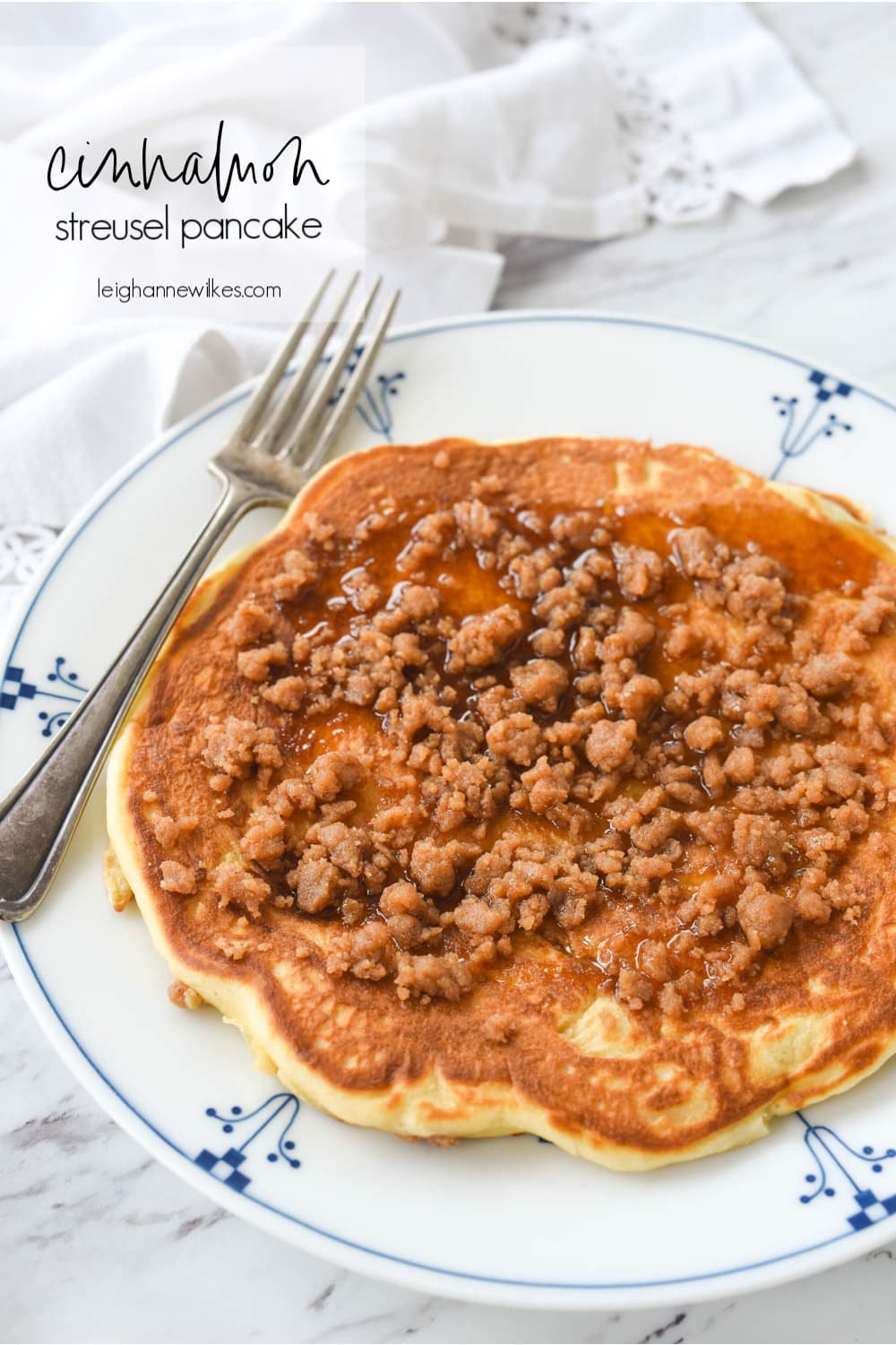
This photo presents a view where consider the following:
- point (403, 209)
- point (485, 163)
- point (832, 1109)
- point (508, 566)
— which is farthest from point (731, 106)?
point (832, 1109)

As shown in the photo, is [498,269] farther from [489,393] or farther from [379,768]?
[379,768]

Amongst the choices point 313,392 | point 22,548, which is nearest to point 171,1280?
point 22,548

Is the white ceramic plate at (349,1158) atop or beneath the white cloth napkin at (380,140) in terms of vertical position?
beneath

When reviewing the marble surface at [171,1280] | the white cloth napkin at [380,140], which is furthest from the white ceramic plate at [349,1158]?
the white cloth napkin at [380,140]

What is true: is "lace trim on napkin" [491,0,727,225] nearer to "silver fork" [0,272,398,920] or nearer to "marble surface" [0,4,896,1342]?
"silver fork" [0,272,398,920]

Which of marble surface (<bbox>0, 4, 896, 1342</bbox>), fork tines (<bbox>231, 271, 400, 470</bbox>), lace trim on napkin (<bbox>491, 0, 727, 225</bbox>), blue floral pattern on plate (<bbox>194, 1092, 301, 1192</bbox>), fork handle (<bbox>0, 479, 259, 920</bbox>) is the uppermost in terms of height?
lace trim on napkin (<bbox>491, 0, 727, 225</bbox>)

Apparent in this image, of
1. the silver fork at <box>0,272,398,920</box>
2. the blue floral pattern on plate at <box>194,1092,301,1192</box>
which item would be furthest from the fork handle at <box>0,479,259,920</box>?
the blue floral pattern on plate at <box>194,1092,301,1192</box>

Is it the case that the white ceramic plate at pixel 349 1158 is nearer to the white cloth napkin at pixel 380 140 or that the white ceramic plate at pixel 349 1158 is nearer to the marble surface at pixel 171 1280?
the marble surface at pixel 171 1280
